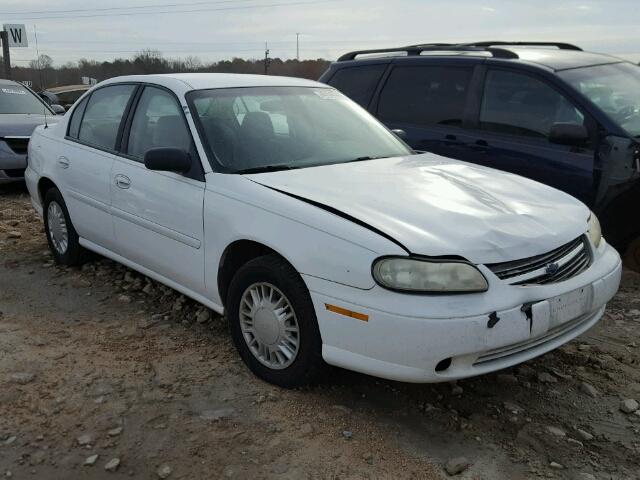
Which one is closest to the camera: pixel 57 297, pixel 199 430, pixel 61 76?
pixel 199 430

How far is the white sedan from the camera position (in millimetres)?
2717

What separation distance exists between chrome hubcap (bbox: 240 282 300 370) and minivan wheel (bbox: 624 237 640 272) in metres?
3.04

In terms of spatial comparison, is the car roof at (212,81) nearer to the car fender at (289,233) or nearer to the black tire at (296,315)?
the car fender at (289,233)

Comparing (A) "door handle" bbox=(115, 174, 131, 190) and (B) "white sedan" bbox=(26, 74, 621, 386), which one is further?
(A) "door handle" bbox=(115, 174, 131, 190)

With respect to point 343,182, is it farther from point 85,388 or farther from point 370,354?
point 85,388

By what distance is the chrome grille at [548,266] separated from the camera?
9.26 ft

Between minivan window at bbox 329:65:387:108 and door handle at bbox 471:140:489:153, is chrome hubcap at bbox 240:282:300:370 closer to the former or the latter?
door handle at bbox 471:140:489:153

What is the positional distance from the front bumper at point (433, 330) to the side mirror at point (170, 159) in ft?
3.76

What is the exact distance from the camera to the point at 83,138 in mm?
4887

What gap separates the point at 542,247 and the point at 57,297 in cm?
347

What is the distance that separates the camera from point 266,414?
304cm

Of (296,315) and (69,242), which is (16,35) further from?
(296,315)

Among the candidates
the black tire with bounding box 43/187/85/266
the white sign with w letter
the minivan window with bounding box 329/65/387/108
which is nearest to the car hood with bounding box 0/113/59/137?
the black tire with bounding box 43/187/85/266

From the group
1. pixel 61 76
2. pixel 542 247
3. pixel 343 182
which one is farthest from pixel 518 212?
pixel 61 76
